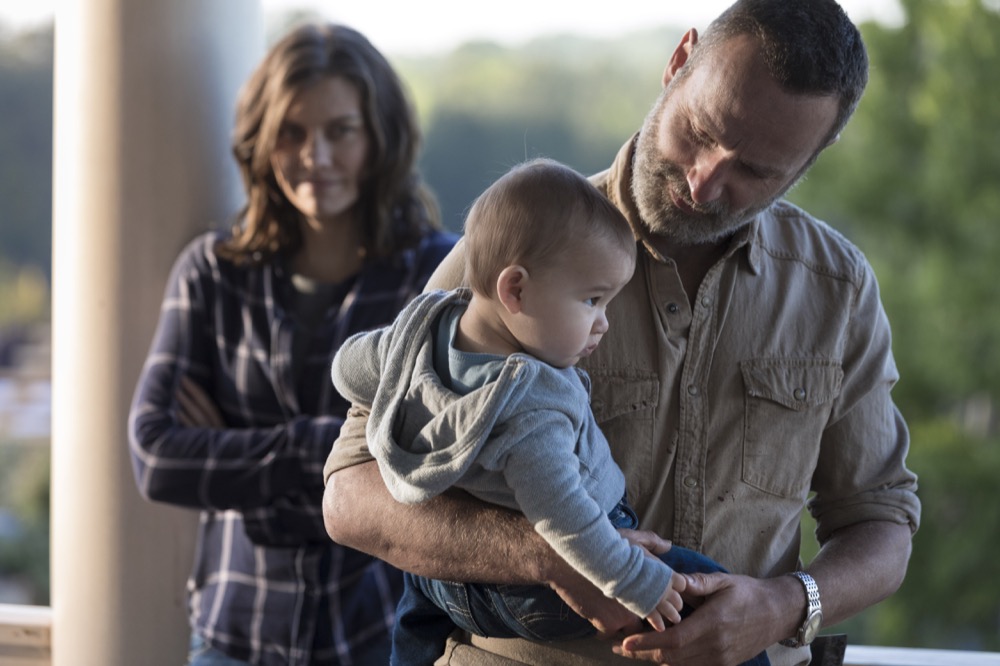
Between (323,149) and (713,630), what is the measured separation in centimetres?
161

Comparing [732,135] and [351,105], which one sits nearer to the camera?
[732,135]

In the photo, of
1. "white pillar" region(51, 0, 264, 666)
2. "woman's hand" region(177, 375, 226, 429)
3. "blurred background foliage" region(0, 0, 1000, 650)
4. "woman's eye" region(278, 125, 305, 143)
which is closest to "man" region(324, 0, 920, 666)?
"woman's hand" region(177, 375, 226, 429)

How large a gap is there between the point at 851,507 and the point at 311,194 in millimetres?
1480

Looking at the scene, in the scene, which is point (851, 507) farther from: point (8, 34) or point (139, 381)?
point (8, 34)

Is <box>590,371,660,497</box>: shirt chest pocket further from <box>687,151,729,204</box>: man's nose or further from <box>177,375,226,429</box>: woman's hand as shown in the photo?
<box>177,375,226,429</box>: woman's hand

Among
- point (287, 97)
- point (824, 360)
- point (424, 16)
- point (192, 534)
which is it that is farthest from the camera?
point (424, 16)

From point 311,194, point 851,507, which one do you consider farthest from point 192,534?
point 851,507

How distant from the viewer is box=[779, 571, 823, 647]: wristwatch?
71.7 inches

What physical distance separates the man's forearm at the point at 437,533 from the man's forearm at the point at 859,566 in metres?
0.56

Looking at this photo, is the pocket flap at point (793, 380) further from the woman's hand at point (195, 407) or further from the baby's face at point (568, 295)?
the woman's hand at point (195, 407)

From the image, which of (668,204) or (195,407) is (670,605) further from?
(195,407)

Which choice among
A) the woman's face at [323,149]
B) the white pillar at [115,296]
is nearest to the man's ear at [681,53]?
the woman's face at [323,149]

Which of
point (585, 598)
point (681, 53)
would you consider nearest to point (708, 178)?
point (681, 53)

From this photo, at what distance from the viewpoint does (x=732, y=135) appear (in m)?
1.78
